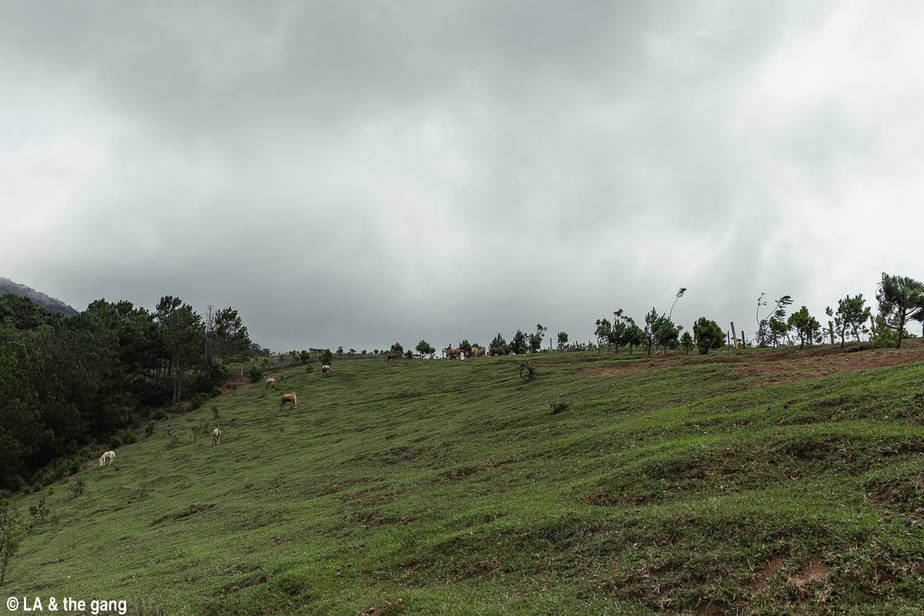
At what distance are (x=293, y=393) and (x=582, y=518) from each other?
63620mm

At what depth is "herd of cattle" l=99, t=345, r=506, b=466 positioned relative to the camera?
173ft

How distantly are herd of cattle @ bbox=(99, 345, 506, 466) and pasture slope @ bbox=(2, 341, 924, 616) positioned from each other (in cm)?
2053

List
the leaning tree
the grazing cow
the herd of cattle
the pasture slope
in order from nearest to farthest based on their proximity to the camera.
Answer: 1. the pasture slope
2. the leaning tree
3. the herd of cattle
4. the grazing cow

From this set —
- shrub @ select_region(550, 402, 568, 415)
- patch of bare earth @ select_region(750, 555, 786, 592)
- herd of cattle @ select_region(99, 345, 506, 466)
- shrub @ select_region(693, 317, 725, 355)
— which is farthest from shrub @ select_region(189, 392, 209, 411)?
patch of bare earth @ select_region(750, 555, 786, 592)

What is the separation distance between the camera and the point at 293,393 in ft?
224

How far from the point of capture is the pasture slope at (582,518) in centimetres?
845

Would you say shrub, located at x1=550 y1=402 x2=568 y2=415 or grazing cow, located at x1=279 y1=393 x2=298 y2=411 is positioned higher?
shrub, located at x1=550 y1=402 x2=568 y2=415

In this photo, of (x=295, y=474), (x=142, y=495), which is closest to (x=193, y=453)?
(x=142, y=495)

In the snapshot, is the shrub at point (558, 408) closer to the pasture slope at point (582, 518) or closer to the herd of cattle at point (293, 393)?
the pasture slope at point (582, 518)

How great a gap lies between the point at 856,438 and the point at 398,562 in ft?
45.9

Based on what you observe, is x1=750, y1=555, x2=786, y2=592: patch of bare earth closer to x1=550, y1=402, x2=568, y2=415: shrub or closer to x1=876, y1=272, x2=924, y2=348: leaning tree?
x1=550, y1=402, x2=568, y2=415: shrub

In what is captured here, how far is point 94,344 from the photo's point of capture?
7125 centimetres

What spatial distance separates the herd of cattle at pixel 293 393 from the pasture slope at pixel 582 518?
20530 millimetres

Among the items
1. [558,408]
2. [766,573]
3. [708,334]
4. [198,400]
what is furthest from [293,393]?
[766,573]
